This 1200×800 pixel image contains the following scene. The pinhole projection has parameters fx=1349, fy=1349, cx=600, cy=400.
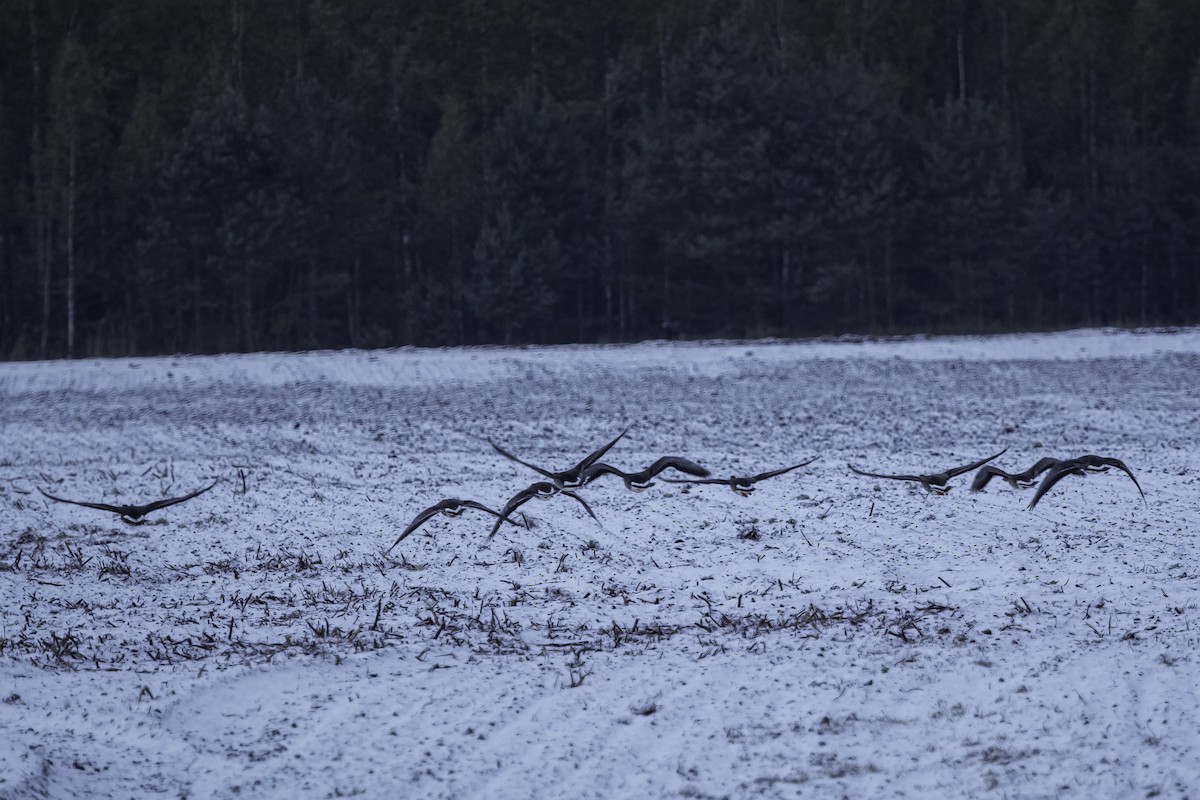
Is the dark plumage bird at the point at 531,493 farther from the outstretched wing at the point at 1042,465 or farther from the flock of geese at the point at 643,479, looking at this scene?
the outstretched wing at the point at 1042,465

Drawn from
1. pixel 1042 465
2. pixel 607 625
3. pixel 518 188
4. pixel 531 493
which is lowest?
pixel 607 625

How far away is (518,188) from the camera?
101ft

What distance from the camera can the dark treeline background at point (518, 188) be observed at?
2998cm

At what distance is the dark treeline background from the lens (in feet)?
98.4

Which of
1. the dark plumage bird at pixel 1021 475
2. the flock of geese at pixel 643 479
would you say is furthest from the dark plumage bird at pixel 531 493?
the dark plumage bird at pixel 1021 475

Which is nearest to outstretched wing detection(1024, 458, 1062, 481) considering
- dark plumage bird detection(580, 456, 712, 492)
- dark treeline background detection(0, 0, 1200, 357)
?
dark plumage bird detection(580, 456, 712, 492)

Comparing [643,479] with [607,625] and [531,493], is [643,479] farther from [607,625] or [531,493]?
[607,625]

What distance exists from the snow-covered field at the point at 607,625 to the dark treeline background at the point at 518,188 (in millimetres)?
18735

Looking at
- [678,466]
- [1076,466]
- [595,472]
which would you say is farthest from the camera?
[595,472]

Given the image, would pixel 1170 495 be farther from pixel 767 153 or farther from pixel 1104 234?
pixel 1104 234

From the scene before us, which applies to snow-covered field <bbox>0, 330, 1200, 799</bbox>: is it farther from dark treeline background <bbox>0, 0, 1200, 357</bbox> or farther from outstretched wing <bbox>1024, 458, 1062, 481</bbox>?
dark treeline background <bbox>0, 0, 1200, 357</bbox>

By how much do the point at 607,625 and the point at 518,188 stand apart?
84.1 feet

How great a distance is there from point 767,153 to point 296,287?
37.9ft

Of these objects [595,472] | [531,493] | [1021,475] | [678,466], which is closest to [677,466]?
[678,466]
